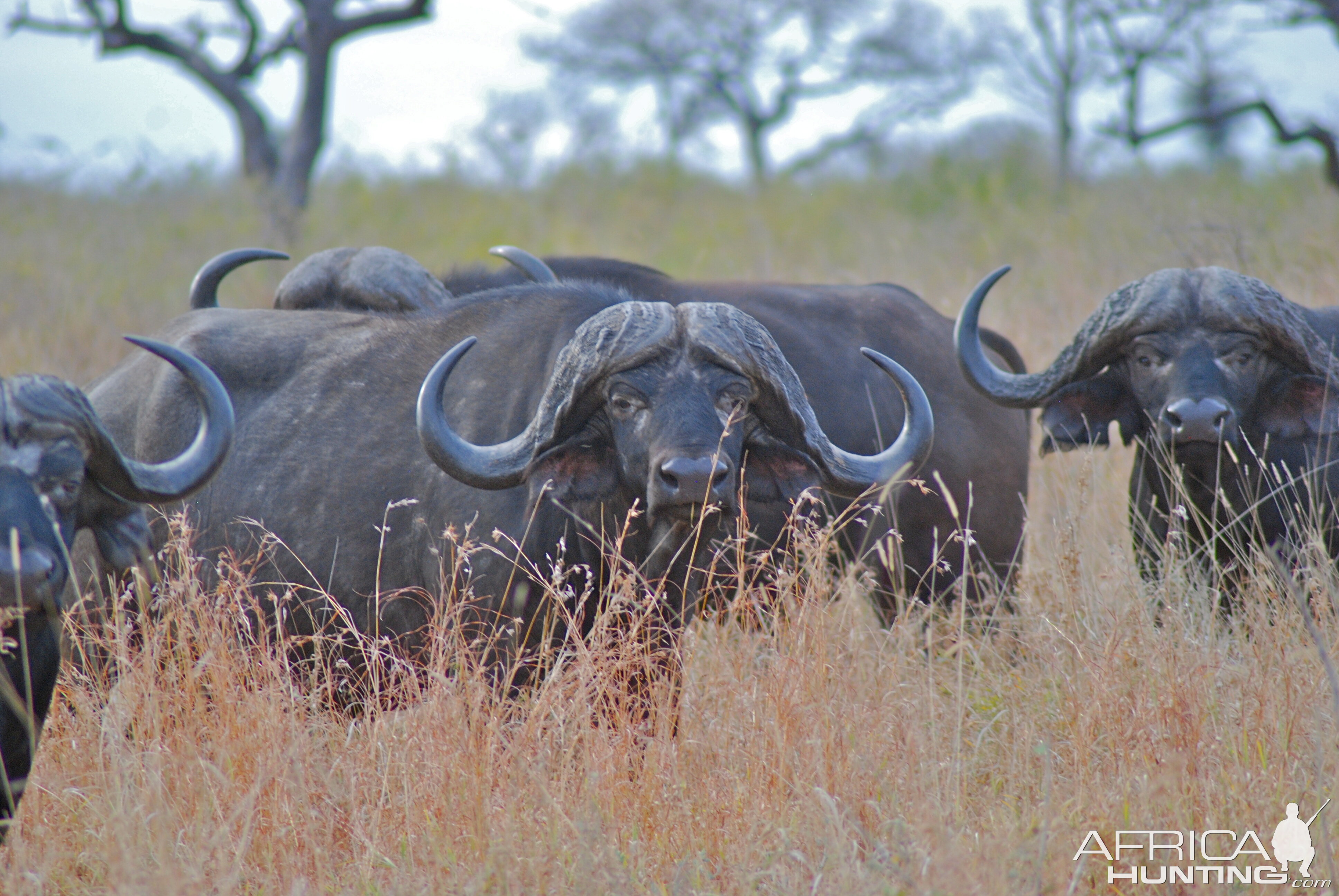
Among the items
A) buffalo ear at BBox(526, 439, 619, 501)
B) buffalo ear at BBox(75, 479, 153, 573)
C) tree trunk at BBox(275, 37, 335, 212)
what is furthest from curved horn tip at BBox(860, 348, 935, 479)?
tree trunk at BBox(275, 37, 335, 212)

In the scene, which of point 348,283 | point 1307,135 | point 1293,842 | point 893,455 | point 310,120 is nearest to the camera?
point 1293,842

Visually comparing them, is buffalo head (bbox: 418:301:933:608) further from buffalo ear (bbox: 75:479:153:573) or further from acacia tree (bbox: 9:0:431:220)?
acacia tree (bbox: 9:0:431:220)

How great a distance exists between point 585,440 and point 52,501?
1270mm

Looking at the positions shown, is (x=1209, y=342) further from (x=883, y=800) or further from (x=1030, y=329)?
(x=1030, y=329)

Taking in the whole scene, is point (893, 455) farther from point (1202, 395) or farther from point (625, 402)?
point (1202, 395)

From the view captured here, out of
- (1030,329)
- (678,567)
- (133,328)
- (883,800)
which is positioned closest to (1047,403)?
(678,567)

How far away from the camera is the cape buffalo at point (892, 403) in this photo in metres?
4.29

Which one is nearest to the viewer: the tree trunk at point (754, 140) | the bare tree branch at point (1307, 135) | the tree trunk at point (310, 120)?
the bare tree branch at point (1307, 135)

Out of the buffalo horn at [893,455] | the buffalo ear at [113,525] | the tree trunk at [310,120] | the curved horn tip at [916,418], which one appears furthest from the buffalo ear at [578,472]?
the tree trunk at [310,120]

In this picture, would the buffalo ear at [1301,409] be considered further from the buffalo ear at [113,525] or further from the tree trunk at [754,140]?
the tree trunk at [754,140]

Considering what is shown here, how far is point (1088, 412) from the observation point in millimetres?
4238

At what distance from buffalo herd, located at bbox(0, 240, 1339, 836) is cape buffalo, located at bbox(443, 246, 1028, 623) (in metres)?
0.01

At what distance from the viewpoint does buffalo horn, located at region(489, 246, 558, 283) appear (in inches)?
170

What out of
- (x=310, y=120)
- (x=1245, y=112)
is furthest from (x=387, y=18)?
(x=1245, y=112)
